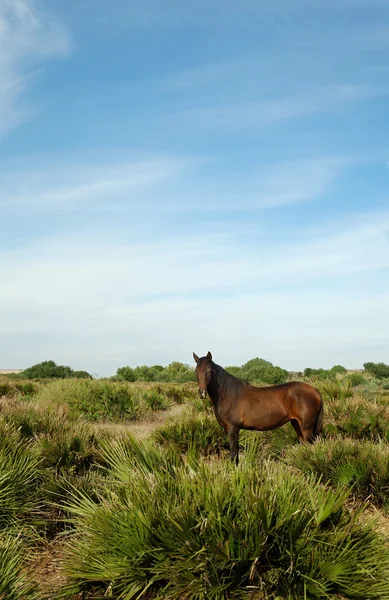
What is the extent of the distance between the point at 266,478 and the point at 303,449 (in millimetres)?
3945

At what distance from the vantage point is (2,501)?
623 cm

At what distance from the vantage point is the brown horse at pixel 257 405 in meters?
9.06

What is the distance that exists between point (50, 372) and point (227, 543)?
Answer: 44.5 m

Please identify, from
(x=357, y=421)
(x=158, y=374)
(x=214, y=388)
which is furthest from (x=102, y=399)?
(x=158, y=374)

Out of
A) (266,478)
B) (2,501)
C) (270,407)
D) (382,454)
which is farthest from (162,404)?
(266,478)

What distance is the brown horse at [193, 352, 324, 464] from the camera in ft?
29.7

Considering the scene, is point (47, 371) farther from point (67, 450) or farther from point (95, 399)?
point (67, 450)

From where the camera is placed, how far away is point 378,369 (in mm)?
46938

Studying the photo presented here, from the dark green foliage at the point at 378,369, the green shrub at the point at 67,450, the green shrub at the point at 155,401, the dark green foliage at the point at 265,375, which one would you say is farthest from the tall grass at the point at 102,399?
the dark green foliage at the point at 378,369

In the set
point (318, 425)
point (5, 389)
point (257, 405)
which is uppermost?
point (5, 389)

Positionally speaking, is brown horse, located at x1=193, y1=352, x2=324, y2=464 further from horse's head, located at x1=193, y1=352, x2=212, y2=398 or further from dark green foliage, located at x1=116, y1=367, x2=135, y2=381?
dark green foliage, located at x1=116, y1=367, x2=135, y2=381

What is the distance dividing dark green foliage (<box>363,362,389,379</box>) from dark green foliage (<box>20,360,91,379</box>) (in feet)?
74.8

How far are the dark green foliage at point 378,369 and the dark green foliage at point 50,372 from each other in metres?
22.8

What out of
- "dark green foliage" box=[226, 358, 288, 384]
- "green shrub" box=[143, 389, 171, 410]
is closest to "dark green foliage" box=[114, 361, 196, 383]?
"dark green foliage" box=[226, 358, 288, 384]
